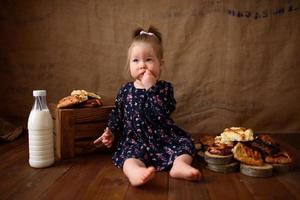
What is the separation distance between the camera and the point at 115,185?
3.24ft

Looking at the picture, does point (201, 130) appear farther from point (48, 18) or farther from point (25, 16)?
point (25, 16)

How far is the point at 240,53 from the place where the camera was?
1726mm

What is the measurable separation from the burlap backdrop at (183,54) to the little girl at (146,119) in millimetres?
482

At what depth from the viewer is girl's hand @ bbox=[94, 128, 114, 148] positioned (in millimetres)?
1250

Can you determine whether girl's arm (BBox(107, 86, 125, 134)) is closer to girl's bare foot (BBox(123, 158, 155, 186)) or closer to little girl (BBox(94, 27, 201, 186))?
little girl (BBox(94, 27, 201, 186))

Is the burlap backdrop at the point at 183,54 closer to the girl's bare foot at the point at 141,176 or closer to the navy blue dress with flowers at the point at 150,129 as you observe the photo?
the navy blue dress with flowers at the point at 150,129

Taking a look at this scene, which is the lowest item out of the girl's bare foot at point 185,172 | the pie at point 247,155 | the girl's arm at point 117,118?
the girl's bare foot at point 185,172

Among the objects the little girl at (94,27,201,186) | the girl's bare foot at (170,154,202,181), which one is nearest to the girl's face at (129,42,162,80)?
the little girl at (94,27,201,186)

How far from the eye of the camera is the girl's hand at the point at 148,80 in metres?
1.23

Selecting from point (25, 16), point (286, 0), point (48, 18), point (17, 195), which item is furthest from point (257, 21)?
point (17, 195)

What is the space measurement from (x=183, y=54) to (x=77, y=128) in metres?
0.76

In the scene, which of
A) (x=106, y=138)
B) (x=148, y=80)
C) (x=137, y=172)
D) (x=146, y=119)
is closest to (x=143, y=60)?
(x=148, y=80)

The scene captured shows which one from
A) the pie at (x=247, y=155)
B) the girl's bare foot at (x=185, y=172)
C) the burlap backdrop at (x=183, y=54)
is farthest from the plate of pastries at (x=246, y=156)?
the burlap backdrop at (x=183, y=54)

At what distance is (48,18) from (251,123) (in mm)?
1273
